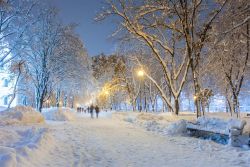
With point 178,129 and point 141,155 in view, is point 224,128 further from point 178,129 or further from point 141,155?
point 141,155

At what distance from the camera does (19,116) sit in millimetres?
20641

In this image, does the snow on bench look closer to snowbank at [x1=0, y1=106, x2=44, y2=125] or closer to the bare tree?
snowbank at [x1=0, y1=106, x2=44, y2=125]

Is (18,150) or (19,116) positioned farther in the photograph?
(19,116)

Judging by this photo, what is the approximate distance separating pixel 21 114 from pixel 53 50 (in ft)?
54.4

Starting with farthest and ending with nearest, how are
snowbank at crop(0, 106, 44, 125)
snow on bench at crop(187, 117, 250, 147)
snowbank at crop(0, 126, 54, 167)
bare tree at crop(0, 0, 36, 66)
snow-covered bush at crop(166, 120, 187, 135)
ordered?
bare tree at crop(0, 0, 36, 66)
snowbank at crop(0, 106, 44, 125)
snow-covered bush at crop(166, 120, 187, 135)
snow on bench at crop(187, 117, 250, 147)
snowbank at crop(0, 126, 54, 167)

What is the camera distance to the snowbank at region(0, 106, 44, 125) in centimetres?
1977

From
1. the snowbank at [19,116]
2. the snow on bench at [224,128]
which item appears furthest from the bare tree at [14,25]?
the snow on bench at [224,128]

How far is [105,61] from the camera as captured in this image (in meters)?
64.1

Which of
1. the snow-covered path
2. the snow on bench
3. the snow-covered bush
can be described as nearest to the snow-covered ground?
the snow-covered path

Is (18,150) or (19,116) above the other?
(19,116)

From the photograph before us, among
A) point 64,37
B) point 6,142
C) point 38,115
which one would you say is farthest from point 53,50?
point 6,142

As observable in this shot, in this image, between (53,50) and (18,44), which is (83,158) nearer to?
(18,44)

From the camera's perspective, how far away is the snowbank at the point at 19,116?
1977 centimetres

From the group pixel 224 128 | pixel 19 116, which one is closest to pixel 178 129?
pixel 224 128
